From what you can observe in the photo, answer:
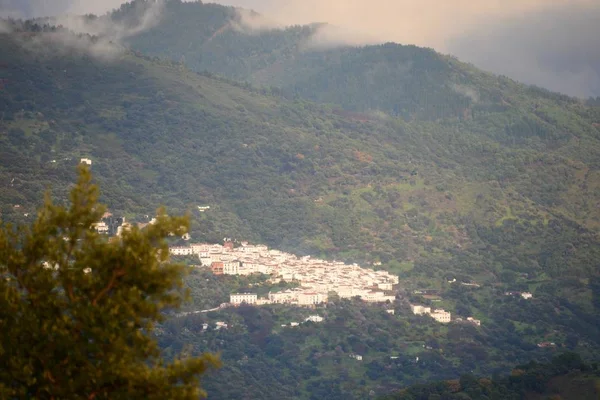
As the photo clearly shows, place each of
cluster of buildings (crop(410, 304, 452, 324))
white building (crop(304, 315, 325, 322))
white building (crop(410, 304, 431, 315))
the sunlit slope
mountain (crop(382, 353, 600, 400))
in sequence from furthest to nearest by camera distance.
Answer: the sunlit slope < white building (crop(410, 304, 431, 315)) < cluster of buildings (crop(410, 304, 452, 324)) < white building (crop(304, 315, 325, 322)) < mountain (crop(382, 353, 600, 400))

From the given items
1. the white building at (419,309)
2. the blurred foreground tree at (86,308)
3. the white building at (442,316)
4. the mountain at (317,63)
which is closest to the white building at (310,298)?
the white building at (419,309)

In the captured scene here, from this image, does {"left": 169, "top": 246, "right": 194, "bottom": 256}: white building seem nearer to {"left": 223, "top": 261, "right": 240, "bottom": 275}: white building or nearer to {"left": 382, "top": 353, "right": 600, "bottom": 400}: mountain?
{"left": 223, "top": 261, "right": 240, "bottom": 275}: white building

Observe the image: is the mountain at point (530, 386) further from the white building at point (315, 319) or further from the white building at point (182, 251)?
the white building at point (182, 251)

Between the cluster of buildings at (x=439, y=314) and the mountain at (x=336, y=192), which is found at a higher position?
the mountain at (x=336, y=192)

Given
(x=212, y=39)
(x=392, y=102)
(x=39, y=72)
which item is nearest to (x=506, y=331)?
(x=39, y=72)

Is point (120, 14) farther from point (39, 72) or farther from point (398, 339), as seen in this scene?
point (398, 339)

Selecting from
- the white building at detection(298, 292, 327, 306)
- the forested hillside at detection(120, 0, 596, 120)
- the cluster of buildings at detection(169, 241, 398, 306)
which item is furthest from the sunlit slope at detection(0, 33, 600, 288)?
the forested hillside at detection(120, 0, 596, 120)
